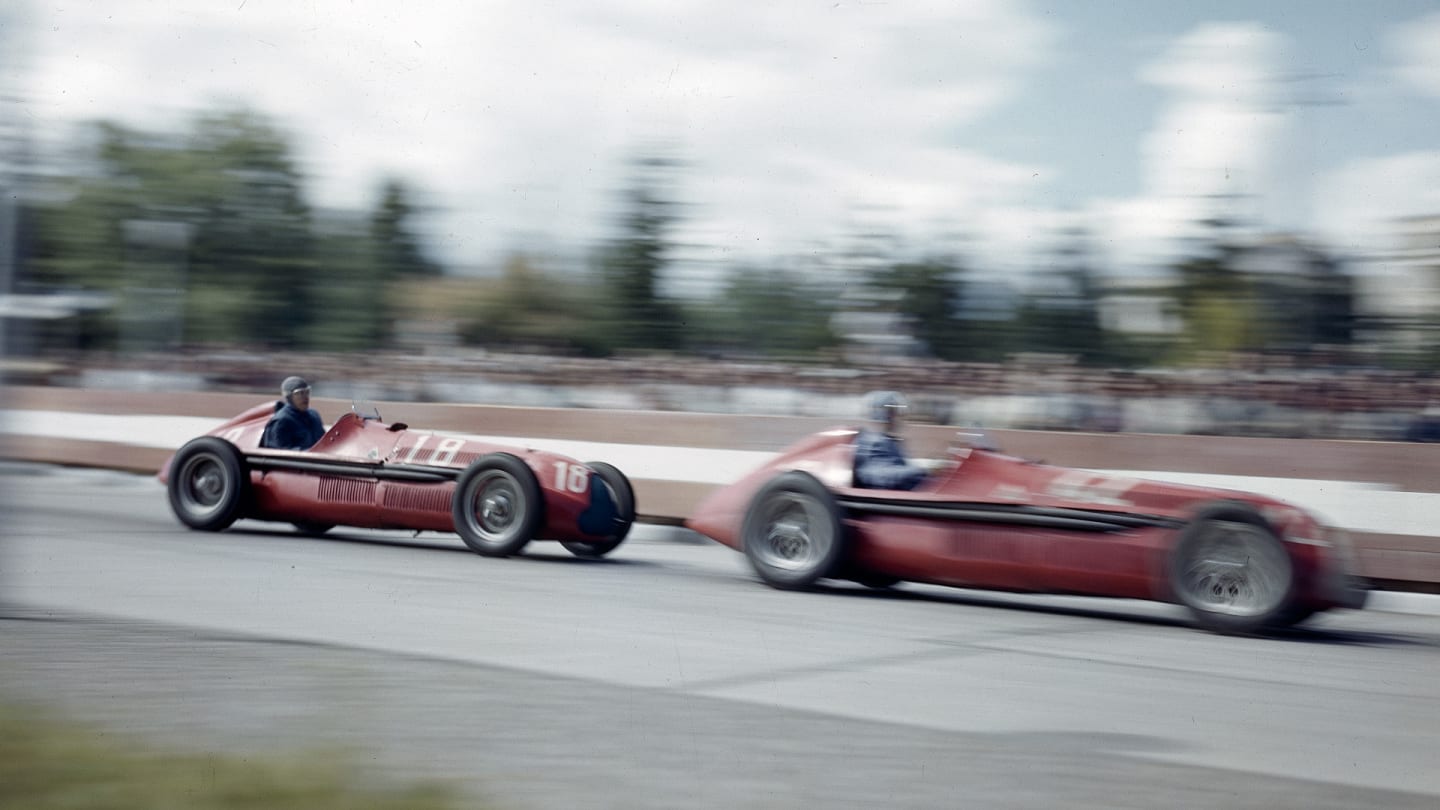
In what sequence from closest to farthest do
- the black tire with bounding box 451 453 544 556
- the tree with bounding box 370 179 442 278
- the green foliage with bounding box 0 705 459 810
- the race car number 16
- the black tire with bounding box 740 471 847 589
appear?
1. the green foliage with bounding box 0 705 459 810
2. the black tire with bounding box 740 471 847 589
3. the black tire with bounding box 451 453 544 556
4. the race car number 16
5. the tree with bounding box 370 179 442 278

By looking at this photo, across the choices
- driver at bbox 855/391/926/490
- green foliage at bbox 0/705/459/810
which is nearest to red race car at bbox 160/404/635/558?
driver at bbox 855/391/926/490

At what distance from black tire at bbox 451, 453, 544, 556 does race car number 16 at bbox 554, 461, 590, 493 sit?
17 centimetres

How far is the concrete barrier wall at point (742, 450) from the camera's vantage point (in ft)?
32.0

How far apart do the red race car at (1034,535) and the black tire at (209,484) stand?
3606 mm

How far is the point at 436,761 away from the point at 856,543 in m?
5.03

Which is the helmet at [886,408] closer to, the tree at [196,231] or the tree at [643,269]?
the tree at [643,269]

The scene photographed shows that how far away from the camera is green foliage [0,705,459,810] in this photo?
326 cm

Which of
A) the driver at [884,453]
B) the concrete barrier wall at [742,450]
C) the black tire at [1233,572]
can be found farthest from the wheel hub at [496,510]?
the black tire at [1233,572]

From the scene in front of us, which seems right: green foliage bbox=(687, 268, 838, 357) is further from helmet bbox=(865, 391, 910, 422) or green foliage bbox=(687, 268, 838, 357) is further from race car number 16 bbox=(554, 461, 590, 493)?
helmet bbox=(865, 391, 910, 422)

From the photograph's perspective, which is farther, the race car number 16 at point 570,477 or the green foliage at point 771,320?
the green foliage at point 771,320

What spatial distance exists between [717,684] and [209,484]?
6.87 metres

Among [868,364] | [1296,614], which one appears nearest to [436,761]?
[1296,614]

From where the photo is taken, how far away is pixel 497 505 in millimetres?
10133

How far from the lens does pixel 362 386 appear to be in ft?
59.2
